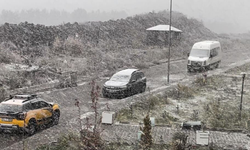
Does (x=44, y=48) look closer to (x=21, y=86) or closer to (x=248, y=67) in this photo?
(x=21, y=86)

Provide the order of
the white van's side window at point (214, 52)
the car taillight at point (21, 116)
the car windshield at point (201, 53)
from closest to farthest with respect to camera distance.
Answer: the car taillight at point (21, 116) < the car windshield at point (201, 53) < the white van's side window at point (214, 52)

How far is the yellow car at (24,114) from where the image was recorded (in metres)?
13.5

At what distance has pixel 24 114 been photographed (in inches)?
532

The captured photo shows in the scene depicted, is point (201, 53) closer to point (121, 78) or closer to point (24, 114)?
point (121, 78)

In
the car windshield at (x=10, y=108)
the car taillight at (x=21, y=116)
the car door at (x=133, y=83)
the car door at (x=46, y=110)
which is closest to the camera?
the car taillight at (x=21, y=116)

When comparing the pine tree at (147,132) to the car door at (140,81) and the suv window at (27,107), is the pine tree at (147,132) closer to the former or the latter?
the suv window at (27,107)

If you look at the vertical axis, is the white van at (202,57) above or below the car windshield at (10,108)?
below

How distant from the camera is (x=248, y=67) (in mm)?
39531

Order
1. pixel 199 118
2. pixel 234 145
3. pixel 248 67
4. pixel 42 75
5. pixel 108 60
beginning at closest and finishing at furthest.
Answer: pixel 234 145 < pixel 199 118 < pixel 42 75 < pixel 108 60 < pixel 248 67

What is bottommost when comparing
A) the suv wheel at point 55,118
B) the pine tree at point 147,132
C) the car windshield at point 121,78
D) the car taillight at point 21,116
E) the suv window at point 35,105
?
the suv wheel at point 55,118

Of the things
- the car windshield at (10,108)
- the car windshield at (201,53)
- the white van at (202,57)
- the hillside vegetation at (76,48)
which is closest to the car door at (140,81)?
the hillside vegetation at (76,48)

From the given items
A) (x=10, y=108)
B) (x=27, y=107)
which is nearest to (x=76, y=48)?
(x=27, y=107)

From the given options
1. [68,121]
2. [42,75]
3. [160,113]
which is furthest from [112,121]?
[42,75]

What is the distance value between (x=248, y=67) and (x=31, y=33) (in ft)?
85.4
